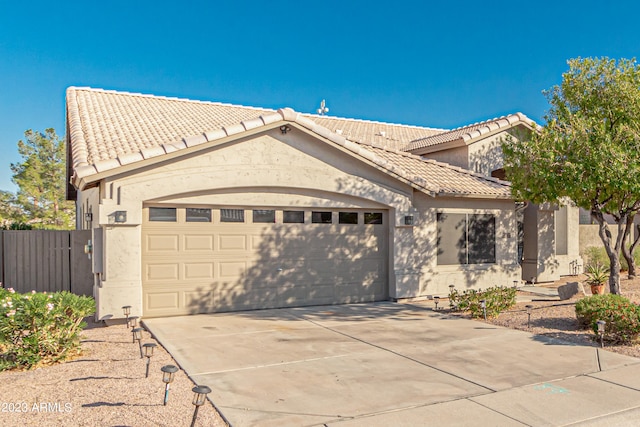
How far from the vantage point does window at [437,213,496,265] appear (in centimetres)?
1485

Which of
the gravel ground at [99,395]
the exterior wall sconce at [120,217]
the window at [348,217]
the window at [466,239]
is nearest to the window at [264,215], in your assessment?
the window at [348,217]

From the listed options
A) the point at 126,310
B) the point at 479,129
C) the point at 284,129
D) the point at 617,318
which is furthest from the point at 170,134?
the point at 479,129

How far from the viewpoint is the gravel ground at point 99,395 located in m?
5.48

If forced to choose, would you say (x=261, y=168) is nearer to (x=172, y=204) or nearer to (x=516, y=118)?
(x=172, y=204)

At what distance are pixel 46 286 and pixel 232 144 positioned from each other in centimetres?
556

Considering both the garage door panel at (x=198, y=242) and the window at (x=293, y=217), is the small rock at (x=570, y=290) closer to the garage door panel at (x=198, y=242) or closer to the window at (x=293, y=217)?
the window at (x=293, y=217)

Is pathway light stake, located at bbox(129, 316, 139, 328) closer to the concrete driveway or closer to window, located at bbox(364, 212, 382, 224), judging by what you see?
the concrete driveway

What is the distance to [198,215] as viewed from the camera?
1173 centimetres

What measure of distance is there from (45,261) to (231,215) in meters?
4.55

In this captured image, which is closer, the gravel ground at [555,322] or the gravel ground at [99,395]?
the gravel ground at [99,395]

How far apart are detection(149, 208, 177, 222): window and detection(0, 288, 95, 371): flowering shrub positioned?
3.77m

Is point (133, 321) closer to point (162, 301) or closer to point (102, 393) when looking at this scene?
Answer: point (162, 301)

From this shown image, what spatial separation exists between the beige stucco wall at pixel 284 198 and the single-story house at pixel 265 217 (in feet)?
0.09

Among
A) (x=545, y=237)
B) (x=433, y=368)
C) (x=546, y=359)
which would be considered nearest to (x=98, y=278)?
(x=433, y=368)
